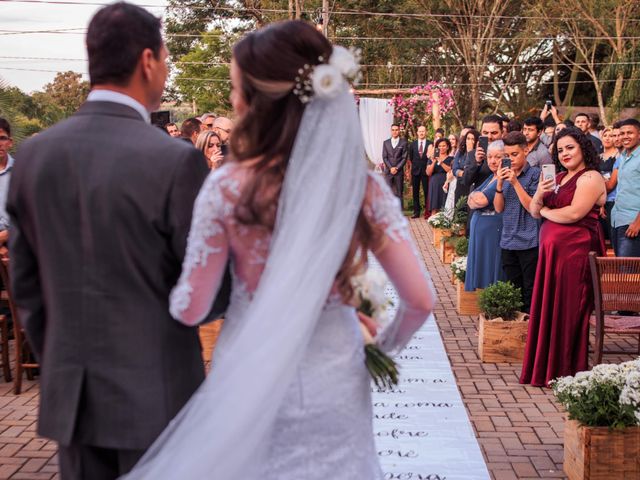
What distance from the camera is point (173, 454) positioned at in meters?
2.47

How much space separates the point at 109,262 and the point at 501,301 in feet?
17.0

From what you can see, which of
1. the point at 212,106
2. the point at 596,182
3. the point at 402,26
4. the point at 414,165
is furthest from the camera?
the point at 212,106

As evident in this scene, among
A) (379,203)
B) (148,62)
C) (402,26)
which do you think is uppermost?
(402,26)

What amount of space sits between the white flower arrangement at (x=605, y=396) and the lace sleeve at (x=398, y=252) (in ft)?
7.39

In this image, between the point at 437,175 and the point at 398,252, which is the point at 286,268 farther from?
the point at 437,175

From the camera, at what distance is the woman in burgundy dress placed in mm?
5926

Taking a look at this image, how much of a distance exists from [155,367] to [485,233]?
20.2ft

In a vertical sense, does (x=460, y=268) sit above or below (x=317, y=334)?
below

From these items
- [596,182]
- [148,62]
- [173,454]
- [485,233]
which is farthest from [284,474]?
[485,233]

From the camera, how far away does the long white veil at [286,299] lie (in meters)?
2.37

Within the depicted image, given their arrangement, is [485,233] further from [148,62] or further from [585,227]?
[148,62]

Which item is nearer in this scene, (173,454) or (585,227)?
(173,454)

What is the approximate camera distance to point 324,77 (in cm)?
235

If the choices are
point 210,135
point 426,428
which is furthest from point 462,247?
point 426,428
